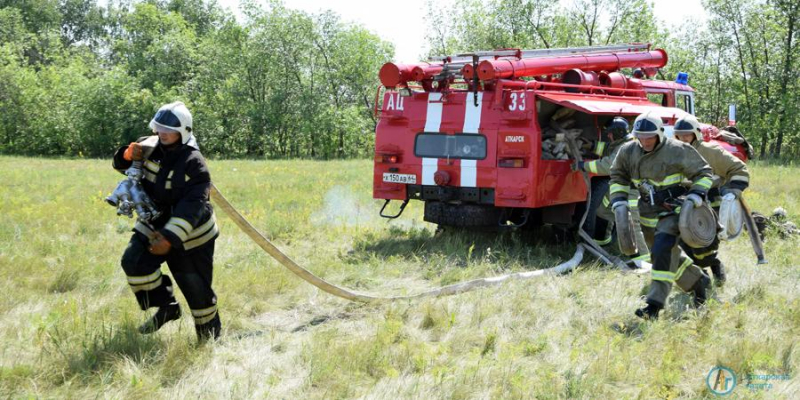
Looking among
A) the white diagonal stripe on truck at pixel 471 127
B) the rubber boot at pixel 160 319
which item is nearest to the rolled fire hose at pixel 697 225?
the white diagonal stripe on truck at pixel 471 127

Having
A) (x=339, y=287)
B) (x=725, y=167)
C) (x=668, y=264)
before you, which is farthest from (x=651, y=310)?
(x=339, y=287)

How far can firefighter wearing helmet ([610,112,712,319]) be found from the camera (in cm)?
539

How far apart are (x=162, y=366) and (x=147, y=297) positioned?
0.58 m

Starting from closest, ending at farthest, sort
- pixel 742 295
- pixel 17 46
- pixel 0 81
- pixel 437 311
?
pixel 437 311, pixel 742 295, pixel 0 81, pixel 17 46

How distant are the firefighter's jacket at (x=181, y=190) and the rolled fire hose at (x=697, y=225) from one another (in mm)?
3497

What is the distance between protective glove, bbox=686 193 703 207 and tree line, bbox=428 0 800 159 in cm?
2489

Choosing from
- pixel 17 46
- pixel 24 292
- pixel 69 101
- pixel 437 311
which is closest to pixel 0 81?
pixel 69 101

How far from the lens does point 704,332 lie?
5012 millimetres

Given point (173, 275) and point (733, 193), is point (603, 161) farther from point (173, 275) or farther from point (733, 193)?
point (173, 275)

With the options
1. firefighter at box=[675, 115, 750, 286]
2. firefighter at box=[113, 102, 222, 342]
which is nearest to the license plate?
firefighter at box=[675, 115, 750, 286]

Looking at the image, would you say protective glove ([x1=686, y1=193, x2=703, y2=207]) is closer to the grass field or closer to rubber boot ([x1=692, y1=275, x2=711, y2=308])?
rubber boot ([x1=692, y1=275, x2=711, y2=308])

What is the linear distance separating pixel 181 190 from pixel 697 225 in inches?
151

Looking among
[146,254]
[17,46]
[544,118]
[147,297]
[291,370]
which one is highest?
[17,46]

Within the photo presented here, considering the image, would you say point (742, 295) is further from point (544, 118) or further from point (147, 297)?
point (147, 297)
